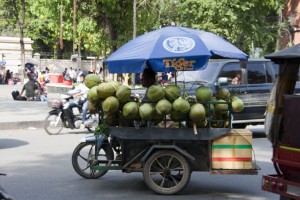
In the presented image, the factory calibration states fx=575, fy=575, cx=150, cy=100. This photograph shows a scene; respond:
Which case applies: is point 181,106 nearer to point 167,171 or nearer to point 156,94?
point 156,94

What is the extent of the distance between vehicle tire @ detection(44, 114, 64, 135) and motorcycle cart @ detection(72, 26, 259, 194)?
295 inches

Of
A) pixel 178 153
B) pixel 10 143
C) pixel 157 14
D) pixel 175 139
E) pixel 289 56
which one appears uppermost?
pixel 157 14

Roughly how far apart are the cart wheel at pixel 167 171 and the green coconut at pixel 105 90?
108cm

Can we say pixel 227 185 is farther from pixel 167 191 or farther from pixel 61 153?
pixel 61 153

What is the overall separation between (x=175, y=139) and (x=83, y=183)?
1.81 meters

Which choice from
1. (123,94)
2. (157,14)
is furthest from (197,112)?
(157,14)

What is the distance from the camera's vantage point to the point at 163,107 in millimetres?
7969

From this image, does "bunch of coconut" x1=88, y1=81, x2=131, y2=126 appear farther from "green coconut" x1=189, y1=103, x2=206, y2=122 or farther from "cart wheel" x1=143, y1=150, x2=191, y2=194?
"green coconut" x1=189, y1=103, x2=206, y2=122

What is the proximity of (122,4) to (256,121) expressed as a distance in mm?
17876

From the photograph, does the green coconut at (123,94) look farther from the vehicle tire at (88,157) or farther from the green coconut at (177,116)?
the vehicle tire at (88,157)

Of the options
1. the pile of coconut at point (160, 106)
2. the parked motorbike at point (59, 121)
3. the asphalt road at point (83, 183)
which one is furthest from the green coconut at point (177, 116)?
the parked motorbike at point (59, 121)

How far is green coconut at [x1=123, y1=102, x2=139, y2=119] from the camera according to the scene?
317 inches

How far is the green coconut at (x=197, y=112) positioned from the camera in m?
7.97

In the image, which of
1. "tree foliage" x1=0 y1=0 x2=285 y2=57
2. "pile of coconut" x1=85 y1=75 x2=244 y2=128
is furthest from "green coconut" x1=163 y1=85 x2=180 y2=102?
"tree foliage" x1=0 y1=0 x2=285 y2=57
